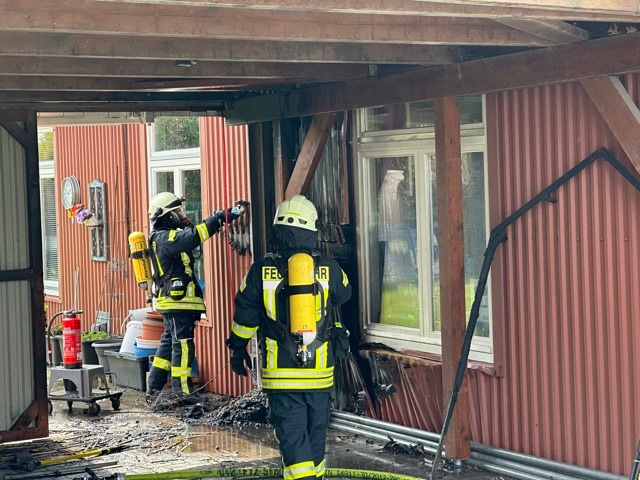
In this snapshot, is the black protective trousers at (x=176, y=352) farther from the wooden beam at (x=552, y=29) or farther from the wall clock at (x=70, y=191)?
the wooden beam at (x=552, y=29)

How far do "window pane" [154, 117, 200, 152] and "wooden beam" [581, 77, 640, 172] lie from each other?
21.0ft

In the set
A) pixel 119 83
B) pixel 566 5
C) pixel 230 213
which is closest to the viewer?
pixel 566 5

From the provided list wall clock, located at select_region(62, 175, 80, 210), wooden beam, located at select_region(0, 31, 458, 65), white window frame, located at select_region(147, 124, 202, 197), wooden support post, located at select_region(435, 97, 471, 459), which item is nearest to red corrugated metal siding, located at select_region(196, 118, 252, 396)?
white window frame, located at select_region(147, 124, 202, 197)

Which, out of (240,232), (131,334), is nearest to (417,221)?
(240,232)

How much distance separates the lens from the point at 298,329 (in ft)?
23.6

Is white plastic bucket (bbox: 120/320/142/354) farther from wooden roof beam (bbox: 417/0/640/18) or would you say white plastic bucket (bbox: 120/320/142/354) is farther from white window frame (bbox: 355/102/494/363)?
wooden roof beam (bbox: 417/0/640/18)

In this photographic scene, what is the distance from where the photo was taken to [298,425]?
7.33 meters

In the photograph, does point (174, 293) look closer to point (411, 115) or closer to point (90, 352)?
point (90, 352)

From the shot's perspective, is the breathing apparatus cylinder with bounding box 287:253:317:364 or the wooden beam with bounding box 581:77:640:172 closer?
the wooden beam with bounding box 581:77:640:172

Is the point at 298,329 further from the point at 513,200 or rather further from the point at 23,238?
the point at 23,238

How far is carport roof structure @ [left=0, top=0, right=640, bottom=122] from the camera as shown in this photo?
17.7 feet

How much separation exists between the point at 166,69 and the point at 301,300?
214 centimetres

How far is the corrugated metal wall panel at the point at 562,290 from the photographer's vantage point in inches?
284

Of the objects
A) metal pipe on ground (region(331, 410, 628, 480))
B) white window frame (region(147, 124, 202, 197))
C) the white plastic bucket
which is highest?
white window frame (region(147, 124, 202, 197))
